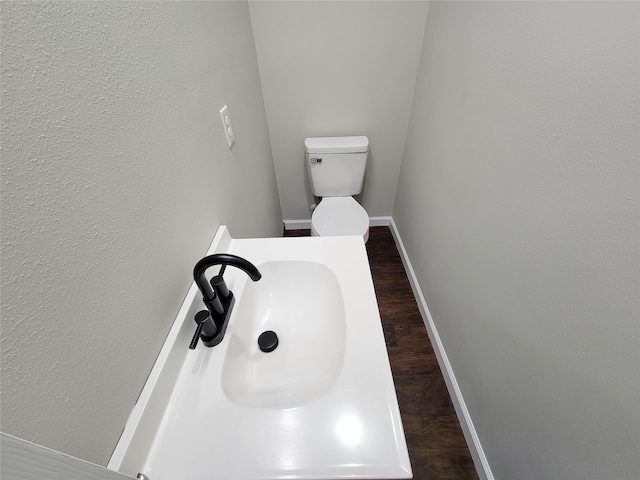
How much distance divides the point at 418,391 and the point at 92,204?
138 cm

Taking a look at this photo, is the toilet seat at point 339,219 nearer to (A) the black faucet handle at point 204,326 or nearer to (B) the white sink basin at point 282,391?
(B) the white sink basin at point 282,391

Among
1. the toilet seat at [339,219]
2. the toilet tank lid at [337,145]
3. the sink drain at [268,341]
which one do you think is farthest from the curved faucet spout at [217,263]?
the toilet tank lid at [337,145]

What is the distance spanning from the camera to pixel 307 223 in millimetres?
2152

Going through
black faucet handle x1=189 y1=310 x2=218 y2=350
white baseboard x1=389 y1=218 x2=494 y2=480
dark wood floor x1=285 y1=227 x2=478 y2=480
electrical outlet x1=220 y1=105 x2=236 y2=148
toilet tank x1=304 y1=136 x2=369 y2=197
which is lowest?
dark wood floor x1=285 y1=227 x2=478 y2=480

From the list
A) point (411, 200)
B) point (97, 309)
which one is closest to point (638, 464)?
point (97, 309)

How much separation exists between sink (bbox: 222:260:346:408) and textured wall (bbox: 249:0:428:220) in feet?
3.66

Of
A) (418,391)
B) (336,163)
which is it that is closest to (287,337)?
(418,391)

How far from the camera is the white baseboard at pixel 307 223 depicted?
2135mm

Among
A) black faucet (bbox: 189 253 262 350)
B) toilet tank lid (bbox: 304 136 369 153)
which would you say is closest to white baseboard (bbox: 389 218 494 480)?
toilet tank lid (bbox: 304 136 369 153)

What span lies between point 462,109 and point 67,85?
1143 millimetres

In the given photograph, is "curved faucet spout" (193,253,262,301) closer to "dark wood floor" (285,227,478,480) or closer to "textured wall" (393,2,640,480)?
"textured wall" (393,2,640,480)

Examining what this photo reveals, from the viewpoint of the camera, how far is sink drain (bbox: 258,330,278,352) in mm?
701

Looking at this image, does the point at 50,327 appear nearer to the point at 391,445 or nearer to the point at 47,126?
the point at 47,126

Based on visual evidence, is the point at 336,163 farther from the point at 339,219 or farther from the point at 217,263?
the point at 217,263
